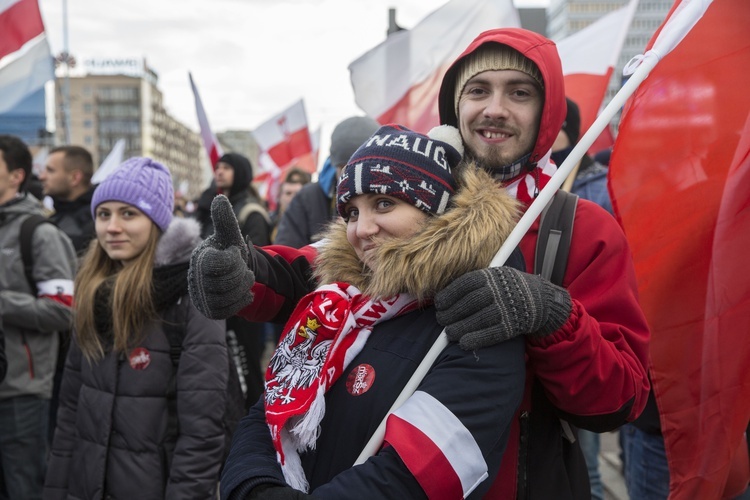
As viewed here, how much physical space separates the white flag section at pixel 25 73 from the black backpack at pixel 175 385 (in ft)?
10.2

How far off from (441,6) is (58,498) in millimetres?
3507

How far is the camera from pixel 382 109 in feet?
15.3

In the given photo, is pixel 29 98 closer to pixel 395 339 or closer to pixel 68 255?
pixel 68 255

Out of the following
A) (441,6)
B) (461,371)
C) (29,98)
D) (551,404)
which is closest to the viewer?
(461,371)

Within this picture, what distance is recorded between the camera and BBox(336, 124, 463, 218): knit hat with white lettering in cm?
156

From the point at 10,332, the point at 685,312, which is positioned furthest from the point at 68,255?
the point at 685,312

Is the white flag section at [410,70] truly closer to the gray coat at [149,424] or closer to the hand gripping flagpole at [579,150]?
the gray coat at [149,424]

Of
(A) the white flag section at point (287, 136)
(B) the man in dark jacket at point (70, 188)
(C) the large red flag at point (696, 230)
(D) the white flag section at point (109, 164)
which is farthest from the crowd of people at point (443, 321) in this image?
(A) the white flag section at point (287, 136)

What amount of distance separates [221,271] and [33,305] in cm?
233

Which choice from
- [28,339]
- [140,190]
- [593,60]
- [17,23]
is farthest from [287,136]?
[140,190]

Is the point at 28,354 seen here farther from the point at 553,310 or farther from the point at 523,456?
the point at 553,310

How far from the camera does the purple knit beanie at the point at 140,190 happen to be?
2914 millimetres

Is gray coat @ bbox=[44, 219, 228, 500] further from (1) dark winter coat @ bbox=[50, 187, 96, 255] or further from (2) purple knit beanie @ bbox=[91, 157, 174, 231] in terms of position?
(1) dark winter coat @ bbox=[50, 187, 96, 255]

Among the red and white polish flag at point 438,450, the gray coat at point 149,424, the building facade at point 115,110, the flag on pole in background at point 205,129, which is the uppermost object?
the building facade at point 115,110
